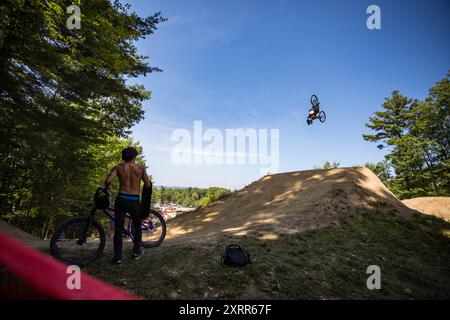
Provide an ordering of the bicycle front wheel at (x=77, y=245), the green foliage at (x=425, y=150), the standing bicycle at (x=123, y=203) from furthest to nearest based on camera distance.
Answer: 1. the green foliage at (x=425, y=150)
2. the standing bicycle at (x=123, y=203)
3. the bicycle front wheel at (x=77, y=245)

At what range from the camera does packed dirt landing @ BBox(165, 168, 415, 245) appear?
27.7ft

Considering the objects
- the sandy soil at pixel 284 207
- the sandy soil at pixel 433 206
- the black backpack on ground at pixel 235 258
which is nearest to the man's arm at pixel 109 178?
the sandy soil at pixel 284 207

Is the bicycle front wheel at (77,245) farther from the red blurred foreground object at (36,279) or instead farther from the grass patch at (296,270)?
the red blurred foreground object at (36,279)

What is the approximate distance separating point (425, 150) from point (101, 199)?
3885 cm

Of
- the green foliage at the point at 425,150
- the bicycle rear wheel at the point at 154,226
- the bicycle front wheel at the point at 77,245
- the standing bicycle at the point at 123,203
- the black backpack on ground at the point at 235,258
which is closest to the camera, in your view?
the bicycle front wheel at the point at 77,245

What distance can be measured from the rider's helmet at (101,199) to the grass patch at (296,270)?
113cm

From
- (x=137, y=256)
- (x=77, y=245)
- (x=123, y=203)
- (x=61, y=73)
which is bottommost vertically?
(x=137, y=256)

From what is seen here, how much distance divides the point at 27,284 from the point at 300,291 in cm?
420

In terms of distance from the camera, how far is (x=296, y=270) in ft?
17.6

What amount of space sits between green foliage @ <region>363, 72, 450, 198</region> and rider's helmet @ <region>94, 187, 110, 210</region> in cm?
3691

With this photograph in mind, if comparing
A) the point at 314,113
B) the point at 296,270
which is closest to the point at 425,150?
the point at 314,113

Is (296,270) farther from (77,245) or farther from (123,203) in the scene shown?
(77,245)

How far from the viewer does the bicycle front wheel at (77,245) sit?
16.5ft
